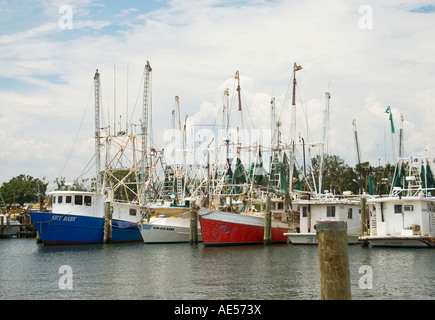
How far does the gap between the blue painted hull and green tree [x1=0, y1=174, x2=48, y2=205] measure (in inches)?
2790

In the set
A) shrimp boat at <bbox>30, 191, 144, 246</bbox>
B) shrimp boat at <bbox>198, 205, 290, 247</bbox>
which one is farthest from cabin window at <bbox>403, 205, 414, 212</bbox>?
shrimp boat at <bbox>30, 191, 144, 246</bbox>

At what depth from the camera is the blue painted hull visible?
52.4 m

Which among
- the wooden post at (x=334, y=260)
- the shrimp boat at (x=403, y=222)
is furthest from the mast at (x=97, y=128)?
the wooden post at (x=334, y=260)

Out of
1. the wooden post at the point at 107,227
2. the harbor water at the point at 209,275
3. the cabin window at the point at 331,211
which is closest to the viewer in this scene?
the harbor water at the point at 209,275

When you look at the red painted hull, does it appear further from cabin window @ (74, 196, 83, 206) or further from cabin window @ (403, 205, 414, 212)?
cabin window @ (74, 196, 83, 206)

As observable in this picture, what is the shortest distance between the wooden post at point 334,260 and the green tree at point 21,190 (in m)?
114

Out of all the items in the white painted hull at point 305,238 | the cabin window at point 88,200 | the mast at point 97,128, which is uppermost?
the mast at point 97,128

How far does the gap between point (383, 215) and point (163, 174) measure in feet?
121

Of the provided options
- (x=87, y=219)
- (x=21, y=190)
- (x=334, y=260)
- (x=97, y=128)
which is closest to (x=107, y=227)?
(x=87, y=219)

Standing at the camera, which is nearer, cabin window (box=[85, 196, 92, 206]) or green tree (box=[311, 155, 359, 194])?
cabin window (box=[85, 196, 92, 206])

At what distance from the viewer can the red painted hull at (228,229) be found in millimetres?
47062

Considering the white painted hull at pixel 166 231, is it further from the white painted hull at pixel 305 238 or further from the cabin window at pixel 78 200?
the white painted hull at pixel 305 238
